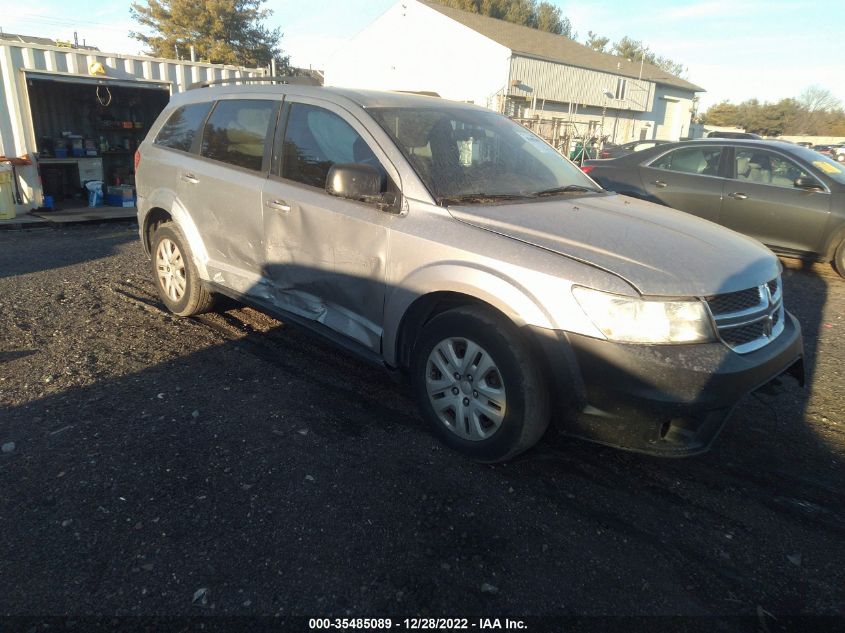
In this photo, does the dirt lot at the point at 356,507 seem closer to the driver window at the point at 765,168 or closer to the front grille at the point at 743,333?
the front grille at the point at 743,333

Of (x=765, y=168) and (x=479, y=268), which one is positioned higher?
(x=765, y=168)

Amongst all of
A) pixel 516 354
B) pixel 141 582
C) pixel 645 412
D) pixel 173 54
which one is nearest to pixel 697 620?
pixel 645 412

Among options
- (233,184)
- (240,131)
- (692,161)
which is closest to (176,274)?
(233,184)

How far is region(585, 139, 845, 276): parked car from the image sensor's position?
7.04 m

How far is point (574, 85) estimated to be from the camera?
33969 mm

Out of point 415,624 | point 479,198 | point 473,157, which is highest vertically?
point 473,157

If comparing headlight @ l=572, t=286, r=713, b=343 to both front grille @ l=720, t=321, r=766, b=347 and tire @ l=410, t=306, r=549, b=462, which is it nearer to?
front grille @ l=720, t=321, r=766, b=347

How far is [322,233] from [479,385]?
4.63 feet

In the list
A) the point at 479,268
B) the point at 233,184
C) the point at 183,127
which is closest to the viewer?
the point at 479,268

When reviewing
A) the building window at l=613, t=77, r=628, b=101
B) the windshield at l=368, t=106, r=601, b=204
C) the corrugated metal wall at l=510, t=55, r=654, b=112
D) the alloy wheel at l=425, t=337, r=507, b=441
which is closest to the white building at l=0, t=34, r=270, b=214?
the windshield at l=368, t=106, r=601, b=204

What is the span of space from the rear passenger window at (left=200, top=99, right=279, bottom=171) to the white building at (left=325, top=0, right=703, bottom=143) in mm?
23251

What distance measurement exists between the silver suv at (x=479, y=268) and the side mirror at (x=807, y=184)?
4.49 m

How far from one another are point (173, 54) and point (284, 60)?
772 centimetres

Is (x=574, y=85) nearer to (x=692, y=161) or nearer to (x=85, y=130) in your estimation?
(x=85, y=130)
